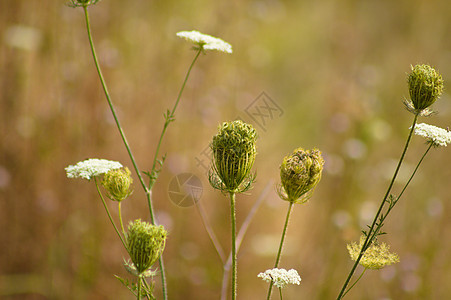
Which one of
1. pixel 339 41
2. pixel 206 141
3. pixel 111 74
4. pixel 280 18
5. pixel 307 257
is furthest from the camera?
pixel 280 18

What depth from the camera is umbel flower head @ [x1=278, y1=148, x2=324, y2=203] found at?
132 cm

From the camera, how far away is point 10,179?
11.1 ft

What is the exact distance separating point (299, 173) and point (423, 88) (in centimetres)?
45

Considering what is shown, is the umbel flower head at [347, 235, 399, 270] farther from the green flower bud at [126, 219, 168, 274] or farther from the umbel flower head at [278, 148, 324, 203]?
the green flower bud at [126, 219, 168, 274]

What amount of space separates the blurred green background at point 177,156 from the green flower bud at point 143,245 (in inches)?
60.7

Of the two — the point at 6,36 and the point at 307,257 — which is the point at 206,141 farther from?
the point at 6,36

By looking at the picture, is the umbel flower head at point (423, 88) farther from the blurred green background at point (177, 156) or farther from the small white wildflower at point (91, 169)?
the blurred green background at point (177, 156)

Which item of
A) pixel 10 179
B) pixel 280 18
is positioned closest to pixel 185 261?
pixel 10 179

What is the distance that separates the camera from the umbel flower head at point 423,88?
1.21 m

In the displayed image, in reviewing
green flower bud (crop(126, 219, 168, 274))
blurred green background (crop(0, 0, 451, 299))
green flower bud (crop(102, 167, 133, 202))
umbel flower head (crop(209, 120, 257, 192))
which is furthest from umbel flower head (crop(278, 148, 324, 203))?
blurred green background (crop(0, 0, 451, 299))

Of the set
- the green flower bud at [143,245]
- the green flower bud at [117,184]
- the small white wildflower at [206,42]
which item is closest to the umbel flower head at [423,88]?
the small white wildflower at [206,42]

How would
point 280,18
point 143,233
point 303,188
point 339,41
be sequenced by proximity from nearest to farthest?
point 143,233 < point 303,188 < point 339,41 < point 280,18

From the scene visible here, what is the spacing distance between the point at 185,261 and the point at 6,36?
93.9 inches

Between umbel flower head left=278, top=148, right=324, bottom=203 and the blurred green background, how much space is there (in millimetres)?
1226
